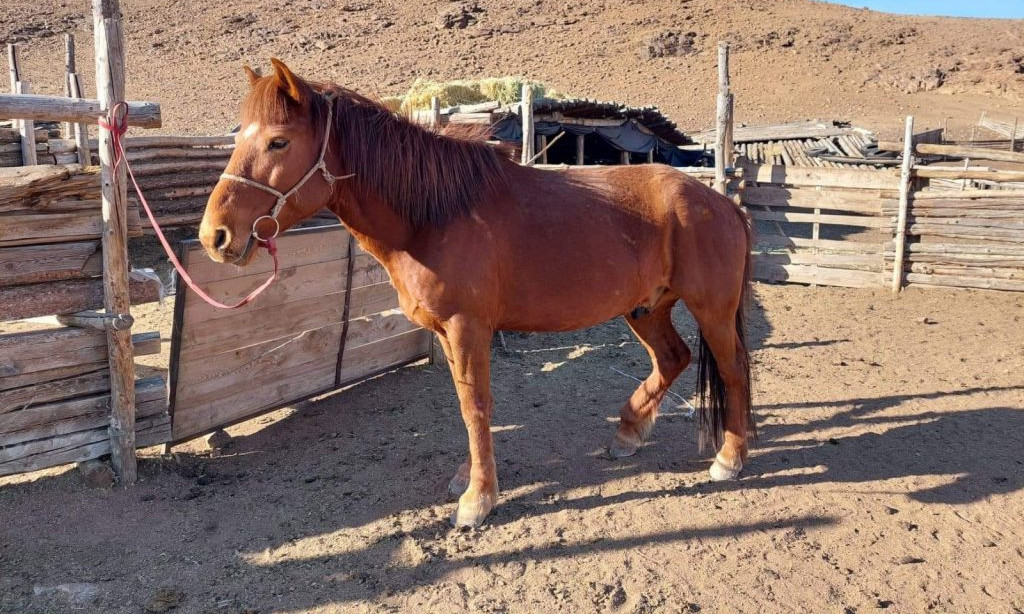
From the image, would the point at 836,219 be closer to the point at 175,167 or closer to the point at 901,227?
the point at 901,227

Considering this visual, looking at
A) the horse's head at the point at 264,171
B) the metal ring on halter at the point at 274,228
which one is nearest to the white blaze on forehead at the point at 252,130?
the horse's head at the point at 264,171

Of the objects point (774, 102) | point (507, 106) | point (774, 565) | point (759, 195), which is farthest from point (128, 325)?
point (774, 102)

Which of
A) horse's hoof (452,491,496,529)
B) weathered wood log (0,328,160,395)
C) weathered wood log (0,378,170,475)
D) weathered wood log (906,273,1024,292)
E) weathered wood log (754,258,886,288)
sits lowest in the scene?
weathered wood log (754,258,886,288)

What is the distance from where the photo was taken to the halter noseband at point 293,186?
3.27 meters

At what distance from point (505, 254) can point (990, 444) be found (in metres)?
3.45

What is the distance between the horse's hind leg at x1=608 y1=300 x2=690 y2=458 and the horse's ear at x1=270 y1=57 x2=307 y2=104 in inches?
93.4

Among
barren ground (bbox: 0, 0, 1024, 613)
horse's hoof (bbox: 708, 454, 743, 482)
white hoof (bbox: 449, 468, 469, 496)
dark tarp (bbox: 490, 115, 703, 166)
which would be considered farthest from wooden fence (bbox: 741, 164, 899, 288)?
white hoof (bbox: 449, 468, 469, 496)

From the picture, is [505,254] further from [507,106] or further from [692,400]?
[507,106]

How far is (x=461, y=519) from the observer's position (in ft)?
12.6

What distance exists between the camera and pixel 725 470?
437cm

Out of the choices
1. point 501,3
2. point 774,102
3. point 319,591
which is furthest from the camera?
point 501,3

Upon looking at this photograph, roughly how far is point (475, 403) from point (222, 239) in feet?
4.88

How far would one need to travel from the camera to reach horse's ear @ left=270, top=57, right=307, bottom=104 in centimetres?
321

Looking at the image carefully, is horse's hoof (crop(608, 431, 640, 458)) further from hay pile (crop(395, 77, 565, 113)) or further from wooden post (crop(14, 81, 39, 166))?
hay pile (crop(395, 77, 565, 113))
